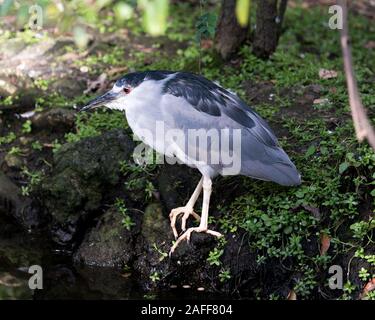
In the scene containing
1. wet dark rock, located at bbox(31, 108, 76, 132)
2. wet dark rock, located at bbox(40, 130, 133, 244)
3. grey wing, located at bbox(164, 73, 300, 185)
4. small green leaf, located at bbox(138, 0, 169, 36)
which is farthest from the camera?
wet dark rock, located at bbox(31, 108, 76, 132)

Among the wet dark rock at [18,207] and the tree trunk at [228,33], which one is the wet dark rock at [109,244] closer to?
the wet dark rock at [18,207]

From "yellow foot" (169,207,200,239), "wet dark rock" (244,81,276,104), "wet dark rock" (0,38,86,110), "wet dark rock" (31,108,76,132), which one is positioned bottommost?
"yellow foot" (169,207,200,239)

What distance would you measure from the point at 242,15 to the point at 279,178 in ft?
9.45

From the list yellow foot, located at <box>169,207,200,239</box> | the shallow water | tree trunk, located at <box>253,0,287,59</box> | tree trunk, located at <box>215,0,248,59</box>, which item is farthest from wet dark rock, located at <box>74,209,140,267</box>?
tree trunk, located at <box>253,0,287,59</box>

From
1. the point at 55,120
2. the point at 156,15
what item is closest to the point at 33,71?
the point at 55,120

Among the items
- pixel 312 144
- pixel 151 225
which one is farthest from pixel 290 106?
pixel 151 225

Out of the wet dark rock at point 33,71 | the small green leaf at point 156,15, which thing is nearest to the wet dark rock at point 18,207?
the wet dark rock at point 33,71

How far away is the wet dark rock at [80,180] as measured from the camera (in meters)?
5.63

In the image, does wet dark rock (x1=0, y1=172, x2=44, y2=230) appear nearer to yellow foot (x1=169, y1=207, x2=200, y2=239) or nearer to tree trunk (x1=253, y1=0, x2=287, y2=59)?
yellow foot (x1=169, y1=207, x2=200, y2=239)

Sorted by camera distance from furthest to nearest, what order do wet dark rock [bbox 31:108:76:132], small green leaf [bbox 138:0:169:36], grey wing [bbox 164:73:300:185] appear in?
wet dark rock [bbox 31:108:76:132]
grey wing [bbox 164:73:300:185]
small green leaf [bbox 138:0:169:36]

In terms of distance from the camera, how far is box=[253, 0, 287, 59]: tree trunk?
22.9 feet

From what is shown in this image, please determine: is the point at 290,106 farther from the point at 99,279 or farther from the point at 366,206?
the point at 99,279

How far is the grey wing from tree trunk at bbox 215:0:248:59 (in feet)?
7.50
